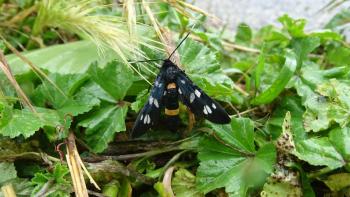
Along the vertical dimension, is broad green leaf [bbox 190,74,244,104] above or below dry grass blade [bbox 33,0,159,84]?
below

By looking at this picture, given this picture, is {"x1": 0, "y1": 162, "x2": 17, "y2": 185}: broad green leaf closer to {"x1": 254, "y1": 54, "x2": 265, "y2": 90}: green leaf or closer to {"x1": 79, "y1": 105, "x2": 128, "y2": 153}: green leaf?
{"x1": 79, "y1": 105, "x2": 128, "y2": 153}: green leaf

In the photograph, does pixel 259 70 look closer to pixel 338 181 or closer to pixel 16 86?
pixel 338 181

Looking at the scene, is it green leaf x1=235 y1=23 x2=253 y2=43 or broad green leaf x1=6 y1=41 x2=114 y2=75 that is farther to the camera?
green leaf x1=235 y1=23 x2=253 y2=43

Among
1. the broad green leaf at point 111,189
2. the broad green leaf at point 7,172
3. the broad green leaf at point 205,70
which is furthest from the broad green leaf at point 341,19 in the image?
the broad green leaf at point 7,172

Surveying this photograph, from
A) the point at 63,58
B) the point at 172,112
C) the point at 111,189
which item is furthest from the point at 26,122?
the point at 63,58

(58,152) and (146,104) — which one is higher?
(146,104)

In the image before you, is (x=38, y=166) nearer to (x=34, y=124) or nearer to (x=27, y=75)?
(x=34, y=124)

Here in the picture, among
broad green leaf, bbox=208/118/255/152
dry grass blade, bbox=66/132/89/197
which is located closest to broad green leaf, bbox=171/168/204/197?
broad green leaf, bbox=208/118/255/152

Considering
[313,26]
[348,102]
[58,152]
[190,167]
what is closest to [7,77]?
[58,152]
